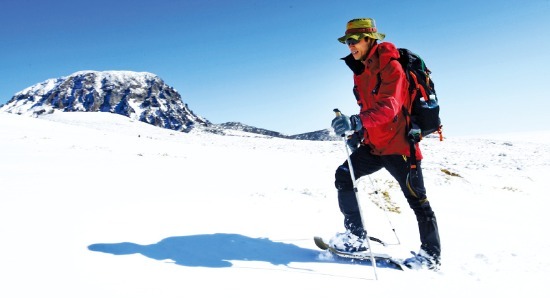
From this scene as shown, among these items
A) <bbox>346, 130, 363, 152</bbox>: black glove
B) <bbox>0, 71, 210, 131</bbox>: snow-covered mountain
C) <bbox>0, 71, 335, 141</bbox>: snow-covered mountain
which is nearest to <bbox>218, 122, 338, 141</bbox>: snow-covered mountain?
<bbox>0, 71, 210, 131</bbox>: snow-covered mountain

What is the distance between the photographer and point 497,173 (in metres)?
12.6

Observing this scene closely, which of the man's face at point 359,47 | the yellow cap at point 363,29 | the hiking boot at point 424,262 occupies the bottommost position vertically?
the hiking boot at point 424,262

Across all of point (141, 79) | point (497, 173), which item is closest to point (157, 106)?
point (141, 79)

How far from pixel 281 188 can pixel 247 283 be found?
14.5ft

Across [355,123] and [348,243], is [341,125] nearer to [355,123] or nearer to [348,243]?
[355,123]

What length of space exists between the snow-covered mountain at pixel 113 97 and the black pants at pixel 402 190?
6576 inches

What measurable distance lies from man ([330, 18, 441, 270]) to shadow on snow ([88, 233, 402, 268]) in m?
0.55

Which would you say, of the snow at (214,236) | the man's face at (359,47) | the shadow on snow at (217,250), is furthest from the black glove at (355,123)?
the shadow on snow at (217,250)

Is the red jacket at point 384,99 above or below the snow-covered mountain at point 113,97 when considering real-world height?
below

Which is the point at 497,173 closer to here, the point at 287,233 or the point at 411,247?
the point at 411,247

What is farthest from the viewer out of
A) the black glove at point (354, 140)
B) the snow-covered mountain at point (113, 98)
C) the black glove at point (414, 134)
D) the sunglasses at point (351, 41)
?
the snow-covered mountain at point (113, 98)

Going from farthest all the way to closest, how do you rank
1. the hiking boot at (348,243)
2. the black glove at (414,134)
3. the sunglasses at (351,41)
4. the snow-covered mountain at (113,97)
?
the snow-covered mountain at (113,97)
the hiking boot at (348,243)
the sunglasses at (351,41)
the black glove at (414,134)

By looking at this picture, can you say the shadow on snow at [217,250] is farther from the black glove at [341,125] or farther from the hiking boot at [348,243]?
the black glove at [341,125]

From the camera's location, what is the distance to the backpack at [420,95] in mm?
3877
